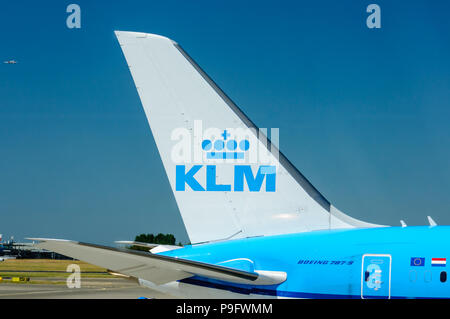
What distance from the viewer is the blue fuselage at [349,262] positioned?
11.2 meters

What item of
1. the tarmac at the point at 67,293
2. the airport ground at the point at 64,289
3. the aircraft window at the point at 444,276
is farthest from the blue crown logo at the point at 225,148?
the tarmac at the point at 67,293

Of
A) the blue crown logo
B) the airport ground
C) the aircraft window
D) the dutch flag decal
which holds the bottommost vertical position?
the airport ground

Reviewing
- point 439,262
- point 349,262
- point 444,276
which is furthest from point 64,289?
point 444,276

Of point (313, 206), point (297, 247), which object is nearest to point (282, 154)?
point (313, 206)

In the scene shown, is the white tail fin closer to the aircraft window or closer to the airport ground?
the aircraft window

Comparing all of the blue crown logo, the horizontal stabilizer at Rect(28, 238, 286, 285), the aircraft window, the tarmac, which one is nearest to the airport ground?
the tarmac

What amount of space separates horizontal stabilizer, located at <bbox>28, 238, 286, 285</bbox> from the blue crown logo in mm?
3181

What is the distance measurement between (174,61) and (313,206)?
5.07m

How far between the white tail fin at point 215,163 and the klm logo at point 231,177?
0.02m

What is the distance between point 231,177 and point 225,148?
2.32ft

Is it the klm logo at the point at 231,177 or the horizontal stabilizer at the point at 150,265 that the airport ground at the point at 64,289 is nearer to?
the klm logo at the point at 231,177

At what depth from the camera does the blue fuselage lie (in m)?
11.2
